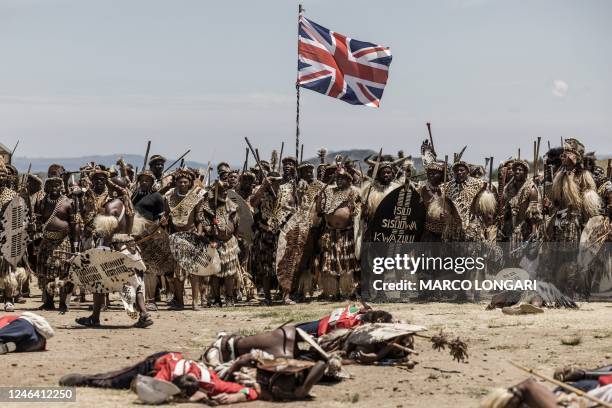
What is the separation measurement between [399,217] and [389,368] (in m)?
6.02

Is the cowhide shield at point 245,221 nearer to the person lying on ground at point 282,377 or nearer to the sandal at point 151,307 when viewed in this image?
the sandal at point 151,307

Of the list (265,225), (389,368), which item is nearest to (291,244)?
(265,225)

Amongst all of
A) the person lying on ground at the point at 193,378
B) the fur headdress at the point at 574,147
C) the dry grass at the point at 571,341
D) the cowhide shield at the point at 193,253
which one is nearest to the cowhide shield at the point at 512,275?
the fur headdress at the point at 574,147

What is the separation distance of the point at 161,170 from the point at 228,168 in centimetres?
138

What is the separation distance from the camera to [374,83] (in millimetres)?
19375

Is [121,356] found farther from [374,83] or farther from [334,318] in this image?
[374,83]

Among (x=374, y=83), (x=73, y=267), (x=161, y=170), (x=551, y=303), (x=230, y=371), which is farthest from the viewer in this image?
(x=374, y=83)

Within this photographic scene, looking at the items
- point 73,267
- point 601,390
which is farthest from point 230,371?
point 73,267

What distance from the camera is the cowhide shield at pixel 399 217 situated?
1611 centimetres

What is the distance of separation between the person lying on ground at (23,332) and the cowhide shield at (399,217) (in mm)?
6241

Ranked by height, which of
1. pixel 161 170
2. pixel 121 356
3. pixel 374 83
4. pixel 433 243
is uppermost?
pixel 374 83

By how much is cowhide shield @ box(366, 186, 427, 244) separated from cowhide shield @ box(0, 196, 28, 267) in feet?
16.0

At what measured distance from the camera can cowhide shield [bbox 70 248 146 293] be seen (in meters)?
13.0

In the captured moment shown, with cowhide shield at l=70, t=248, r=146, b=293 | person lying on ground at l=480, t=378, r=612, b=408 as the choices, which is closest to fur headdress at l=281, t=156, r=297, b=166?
cowhide shield at l=70, t=248, r=146, b=293
